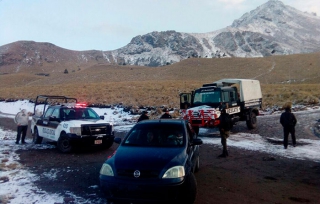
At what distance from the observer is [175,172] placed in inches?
211

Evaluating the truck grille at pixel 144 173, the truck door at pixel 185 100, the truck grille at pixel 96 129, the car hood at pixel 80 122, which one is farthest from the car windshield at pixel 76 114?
the truck grille at pixel 144 173

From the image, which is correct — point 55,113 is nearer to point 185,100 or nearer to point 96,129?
point 96,129

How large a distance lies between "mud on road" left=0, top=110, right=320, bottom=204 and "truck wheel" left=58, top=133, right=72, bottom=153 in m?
0.25

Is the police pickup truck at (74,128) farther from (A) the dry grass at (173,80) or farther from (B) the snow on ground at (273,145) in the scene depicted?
(A) the dry grass at (173,80)

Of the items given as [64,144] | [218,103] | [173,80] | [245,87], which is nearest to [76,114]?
[64,144]

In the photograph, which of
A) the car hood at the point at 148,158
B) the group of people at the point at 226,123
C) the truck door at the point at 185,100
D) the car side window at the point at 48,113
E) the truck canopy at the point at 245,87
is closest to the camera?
the car hood at the point at 148,158

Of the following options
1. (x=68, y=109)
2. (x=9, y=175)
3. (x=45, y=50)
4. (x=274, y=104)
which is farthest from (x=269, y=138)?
(x=45, y=50)

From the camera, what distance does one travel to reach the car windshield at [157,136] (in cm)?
652

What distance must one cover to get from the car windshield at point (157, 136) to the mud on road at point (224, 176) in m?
1.21

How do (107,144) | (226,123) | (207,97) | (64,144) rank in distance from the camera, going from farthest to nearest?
1. (207,97)
2. (107,144)
3. (64,144)
4. (226,123)

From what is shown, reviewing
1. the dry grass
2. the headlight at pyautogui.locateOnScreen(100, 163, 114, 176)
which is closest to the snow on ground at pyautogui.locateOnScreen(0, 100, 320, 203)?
the headlight at pyautogui.locateOnScreen(100, 163, 114, 176)

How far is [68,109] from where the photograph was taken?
1209cm

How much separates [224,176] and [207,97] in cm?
771

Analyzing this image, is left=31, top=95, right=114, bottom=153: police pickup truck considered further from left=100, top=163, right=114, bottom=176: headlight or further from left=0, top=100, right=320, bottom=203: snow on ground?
left=100, top=163, right=114, bottom=176: headlight
